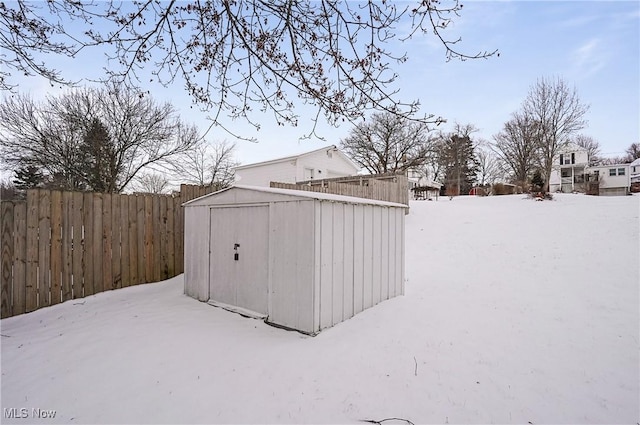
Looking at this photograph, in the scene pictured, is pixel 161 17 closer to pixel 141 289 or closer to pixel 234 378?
pixel 234 378

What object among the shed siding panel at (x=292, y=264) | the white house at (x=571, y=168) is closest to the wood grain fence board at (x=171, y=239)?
the shed siding panel at (x=292, y=264)

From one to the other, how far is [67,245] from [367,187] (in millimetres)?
7747

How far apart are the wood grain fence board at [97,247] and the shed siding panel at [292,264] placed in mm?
3337

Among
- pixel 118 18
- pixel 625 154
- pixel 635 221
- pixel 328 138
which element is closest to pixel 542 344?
pixel 328 138

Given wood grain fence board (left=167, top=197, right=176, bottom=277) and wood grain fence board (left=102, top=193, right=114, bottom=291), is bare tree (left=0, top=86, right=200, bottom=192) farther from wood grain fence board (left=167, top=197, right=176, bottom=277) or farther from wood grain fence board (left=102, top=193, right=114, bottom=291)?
wood grain fence board (left=102, top=193, right=114, bottom=291)

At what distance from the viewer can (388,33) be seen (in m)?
2.97

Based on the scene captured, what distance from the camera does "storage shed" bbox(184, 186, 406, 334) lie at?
12.8 ft

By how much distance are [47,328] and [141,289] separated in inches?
64.2

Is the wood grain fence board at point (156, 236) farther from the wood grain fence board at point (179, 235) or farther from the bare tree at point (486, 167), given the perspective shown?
the bare tree at point (486, 167)

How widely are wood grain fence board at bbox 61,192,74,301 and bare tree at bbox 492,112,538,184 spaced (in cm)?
2839

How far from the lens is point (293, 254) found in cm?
402

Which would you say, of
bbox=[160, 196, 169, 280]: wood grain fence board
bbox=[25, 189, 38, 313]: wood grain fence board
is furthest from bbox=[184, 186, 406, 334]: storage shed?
bbox=[25, 189, 38, 313]: wood grain fence board

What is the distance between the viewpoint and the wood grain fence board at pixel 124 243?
5.54 m

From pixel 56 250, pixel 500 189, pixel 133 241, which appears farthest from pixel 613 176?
pixel 56 250
